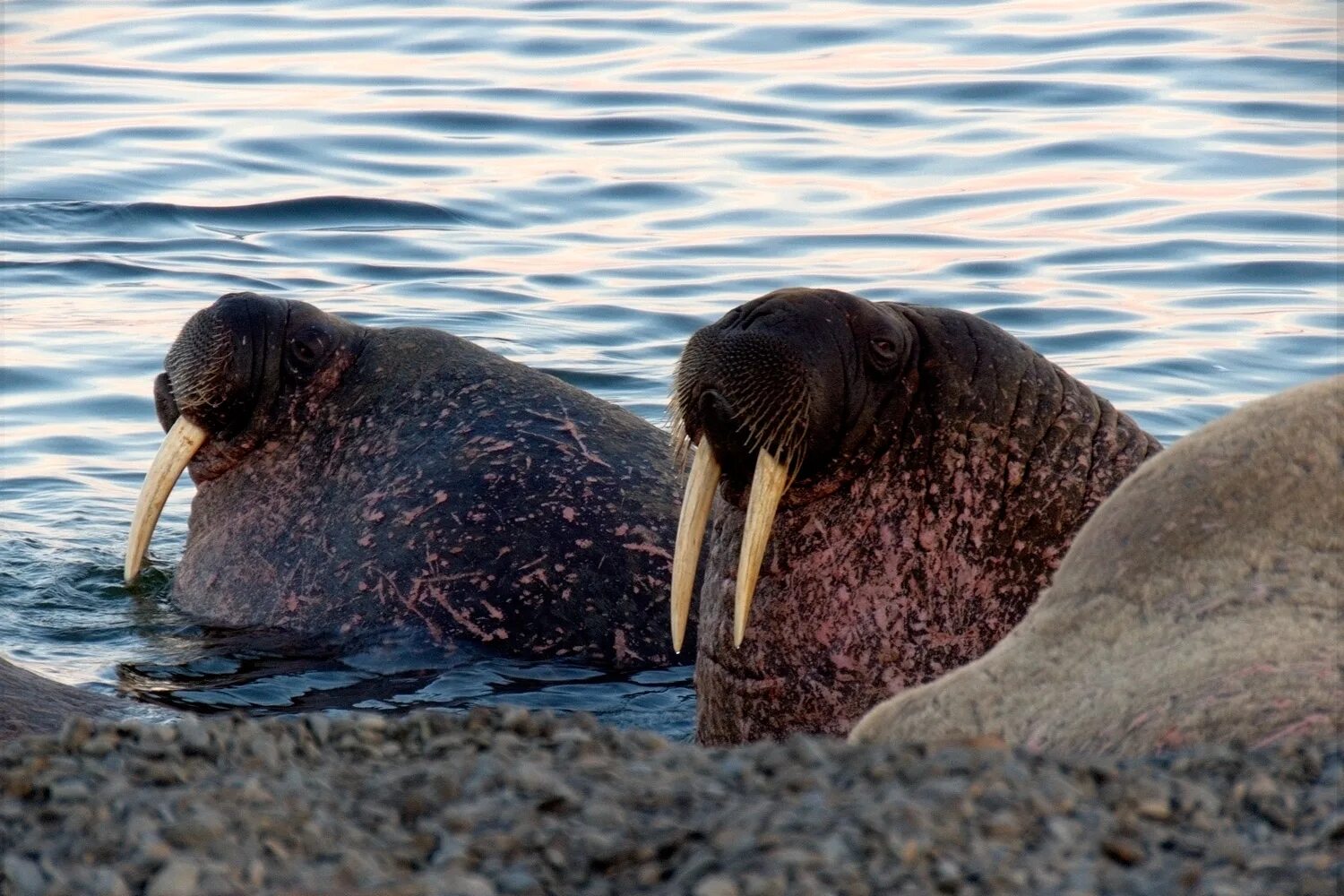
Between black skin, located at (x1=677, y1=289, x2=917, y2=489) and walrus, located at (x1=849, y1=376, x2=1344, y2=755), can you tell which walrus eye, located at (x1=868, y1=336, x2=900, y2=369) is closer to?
black skin, located at (x1=677, y1=289, x2=917, y2=489)

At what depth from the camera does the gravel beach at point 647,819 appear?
2.89 meters

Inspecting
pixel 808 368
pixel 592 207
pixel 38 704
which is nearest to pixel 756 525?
pixel 808 368

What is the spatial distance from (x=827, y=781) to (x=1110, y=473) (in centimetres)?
289

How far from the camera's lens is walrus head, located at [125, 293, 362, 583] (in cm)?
784

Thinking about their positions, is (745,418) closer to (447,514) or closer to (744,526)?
(744,526)

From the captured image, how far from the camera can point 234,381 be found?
788cm

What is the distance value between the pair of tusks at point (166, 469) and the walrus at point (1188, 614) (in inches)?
173

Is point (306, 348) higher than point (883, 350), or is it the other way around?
point (883, 350)

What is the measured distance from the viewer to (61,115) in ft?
61.9

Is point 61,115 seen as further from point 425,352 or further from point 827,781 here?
point 827,781

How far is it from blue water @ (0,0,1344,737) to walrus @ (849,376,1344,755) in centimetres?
310

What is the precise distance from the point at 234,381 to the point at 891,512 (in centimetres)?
300

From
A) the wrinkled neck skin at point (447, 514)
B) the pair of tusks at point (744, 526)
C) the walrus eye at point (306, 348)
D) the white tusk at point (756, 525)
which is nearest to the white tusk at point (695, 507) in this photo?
the pair of tusks at point (744, 526)

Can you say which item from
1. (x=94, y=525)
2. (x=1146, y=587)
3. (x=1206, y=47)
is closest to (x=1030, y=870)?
(x=1146, y=587)
